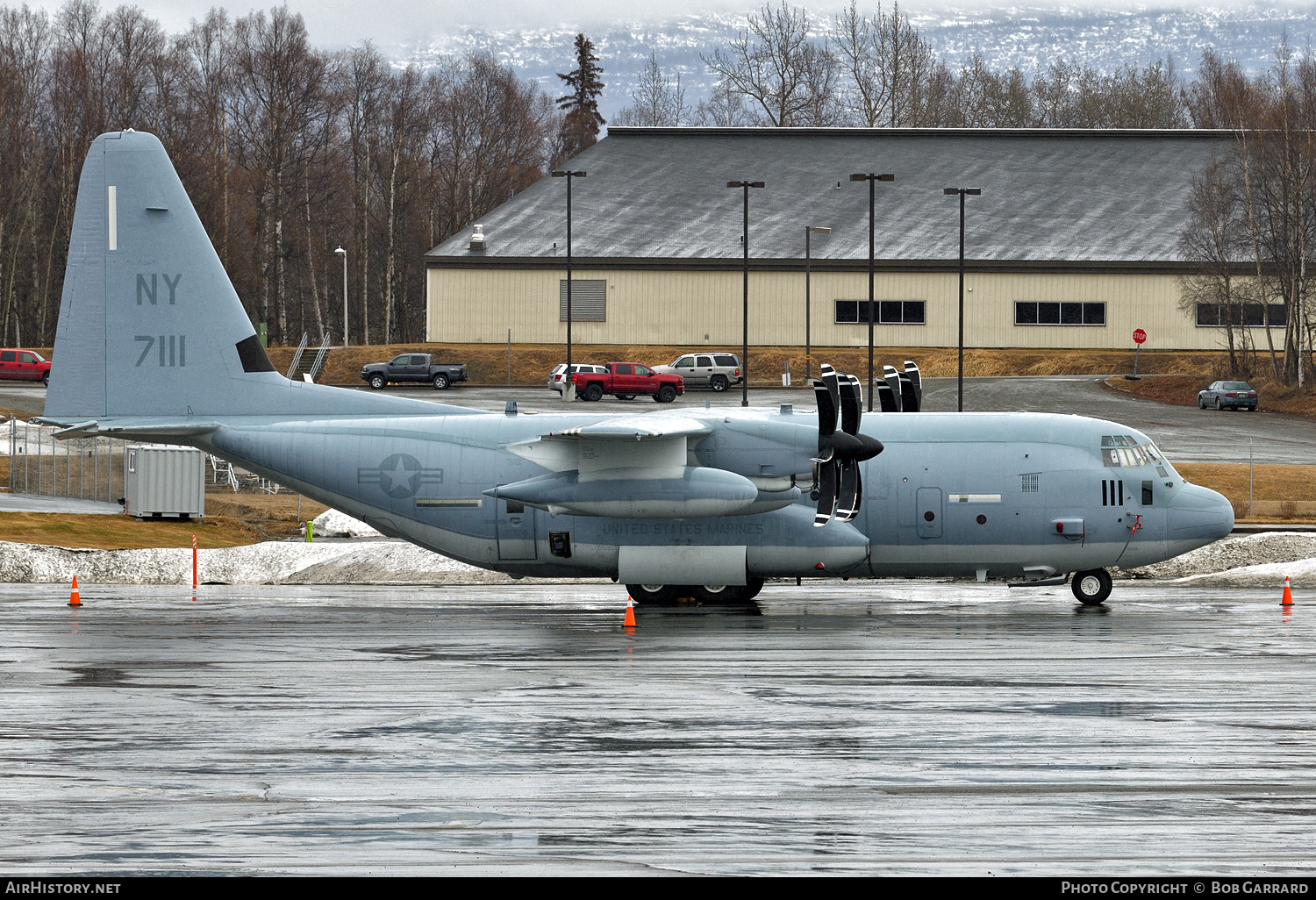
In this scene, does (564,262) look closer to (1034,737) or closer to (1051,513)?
(1051,513)

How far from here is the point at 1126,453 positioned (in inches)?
1041

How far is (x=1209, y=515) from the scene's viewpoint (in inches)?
1024

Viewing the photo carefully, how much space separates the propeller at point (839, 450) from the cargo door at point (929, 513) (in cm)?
149

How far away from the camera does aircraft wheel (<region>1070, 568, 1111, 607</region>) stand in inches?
1039

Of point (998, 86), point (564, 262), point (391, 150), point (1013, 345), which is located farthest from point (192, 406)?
point (998, 86)

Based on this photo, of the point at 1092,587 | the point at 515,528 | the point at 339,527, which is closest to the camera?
the point at 1092,587

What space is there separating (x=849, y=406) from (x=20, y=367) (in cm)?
6543

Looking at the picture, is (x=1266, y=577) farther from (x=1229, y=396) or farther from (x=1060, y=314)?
(x=1060, y=314)

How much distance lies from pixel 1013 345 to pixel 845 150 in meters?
20.9

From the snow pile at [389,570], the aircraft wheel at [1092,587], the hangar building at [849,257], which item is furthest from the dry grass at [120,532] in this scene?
the hangar building at [849,257]

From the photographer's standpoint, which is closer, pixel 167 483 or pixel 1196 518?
pixel 1196 518

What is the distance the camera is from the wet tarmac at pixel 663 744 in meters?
10.9

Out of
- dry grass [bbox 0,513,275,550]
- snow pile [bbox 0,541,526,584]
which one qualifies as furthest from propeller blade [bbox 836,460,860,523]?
dry grass [bbox 0,513,275,550]

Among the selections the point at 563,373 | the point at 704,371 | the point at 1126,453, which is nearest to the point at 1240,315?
the point at 704,371
